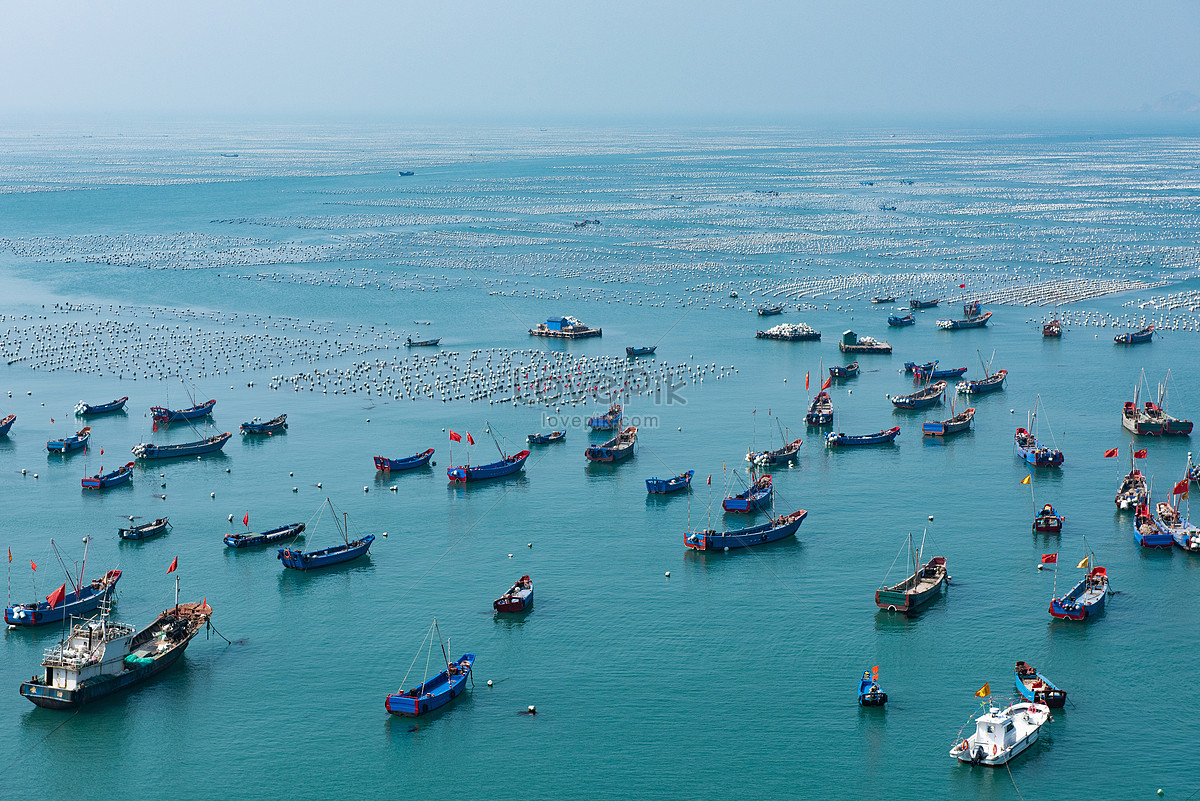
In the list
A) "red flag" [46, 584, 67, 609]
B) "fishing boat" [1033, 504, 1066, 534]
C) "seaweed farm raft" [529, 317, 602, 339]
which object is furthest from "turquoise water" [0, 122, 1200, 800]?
"seaweed farm raft" [529, 317, 602, 339]

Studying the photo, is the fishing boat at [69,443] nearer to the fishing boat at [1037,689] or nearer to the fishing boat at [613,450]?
the fishing boat at [613,450]

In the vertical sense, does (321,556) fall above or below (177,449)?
below

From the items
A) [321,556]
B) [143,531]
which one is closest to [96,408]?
[143,531]

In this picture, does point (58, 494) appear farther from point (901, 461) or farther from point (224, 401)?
point (901, 461)

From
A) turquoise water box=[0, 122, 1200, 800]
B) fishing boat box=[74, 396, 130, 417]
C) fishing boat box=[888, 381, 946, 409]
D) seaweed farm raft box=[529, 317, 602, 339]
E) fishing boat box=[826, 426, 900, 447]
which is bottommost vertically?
turquoise water box=[0, 122, 1200, 800]

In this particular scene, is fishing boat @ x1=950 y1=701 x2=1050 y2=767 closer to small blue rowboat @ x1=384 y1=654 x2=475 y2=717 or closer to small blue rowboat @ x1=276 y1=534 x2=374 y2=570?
small blue rowboat @ x1=384 y1=654 x2=475 y2=717

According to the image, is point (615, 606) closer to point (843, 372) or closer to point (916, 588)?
point (916, 588)
